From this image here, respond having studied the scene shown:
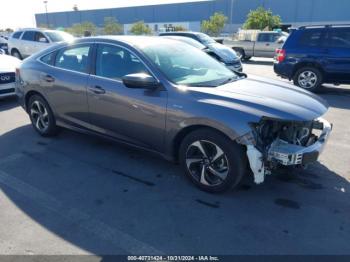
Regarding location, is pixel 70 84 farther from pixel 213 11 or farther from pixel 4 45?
pixel 213 11

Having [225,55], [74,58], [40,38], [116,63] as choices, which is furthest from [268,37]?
[116,63]

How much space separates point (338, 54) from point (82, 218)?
7.90 meters

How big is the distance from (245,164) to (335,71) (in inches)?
257

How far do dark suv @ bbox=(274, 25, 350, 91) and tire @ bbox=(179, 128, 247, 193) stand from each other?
257 inches

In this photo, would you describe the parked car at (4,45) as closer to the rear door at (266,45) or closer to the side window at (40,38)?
the side window at (40,38)

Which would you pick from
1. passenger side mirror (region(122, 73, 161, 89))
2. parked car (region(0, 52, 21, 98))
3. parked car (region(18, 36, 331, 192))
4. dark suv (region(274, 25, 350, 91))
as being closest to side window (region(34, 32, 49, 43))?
parked car (region(0, 52, 21, 98))

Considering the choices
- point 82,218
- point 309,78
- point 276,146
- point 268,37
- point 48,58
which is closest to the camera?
point 82,218

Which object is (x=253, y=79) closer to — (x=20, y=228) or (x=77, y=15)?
(x=20, y=228)

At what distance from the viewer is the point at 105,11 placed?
83062 millimetres

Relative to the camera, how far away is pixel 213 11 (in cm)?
6919

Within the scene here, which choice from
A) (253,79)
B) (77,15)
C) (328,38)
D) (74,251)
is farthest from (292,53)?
(77,15)

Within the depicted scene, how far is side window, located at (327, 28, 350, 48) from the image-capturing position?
826 cm

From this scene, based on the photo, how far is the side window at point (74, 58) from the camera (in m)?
4.39

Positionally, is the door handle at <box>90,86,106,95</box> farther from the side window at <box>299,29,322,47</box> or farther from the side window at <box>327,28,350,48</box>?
the side window at <box>327,28,350,48</box>
